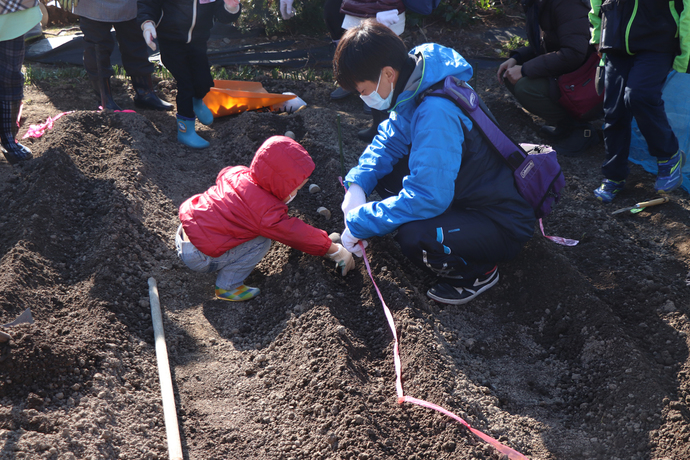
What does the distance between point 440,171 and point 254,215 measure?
1.01m

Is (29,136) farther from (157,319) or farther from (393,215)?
(393,215)

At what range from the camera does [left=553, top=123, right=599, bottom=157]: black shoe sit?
416 cm

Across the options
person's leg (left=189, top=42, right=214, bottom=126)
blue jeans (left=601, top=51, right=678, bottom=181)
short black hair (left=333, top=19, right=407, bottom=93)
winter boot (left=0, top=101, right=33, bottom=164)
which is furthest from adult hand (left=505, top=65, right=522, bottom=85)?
winter boot (left=0, top=101, right=33, bottom=164)

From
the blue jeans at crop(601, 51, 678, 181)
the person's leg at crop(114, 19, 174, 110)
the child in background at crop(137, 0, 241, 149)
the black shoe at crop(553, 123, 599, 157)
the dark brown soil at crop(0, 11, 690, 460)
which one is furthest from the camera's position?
the person's leg at crop(114, 19, 174, 110)

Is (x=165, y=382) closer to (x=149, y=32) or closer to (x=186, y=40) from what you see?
(x=149, y=32)

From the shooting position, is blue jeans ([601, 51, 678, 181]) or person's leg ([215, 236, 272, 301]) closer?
person's leg ([215, 236, 272, 301])

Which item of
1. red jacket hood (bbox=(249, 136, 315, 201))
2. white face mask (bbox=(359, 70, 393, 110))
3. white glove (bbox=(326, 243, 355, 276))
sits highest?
white face mask (bbox=(359, 70, 393, 110))

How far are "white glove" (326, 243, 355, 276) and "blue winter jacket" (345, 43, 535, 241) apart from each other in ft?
0.77

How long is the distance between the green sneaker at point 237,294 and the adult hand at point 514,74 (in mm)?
2799

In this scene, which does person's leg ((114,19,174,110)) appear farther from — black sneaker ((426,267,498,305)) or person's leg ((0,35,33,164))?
black sneaker ((426,267,498,305))

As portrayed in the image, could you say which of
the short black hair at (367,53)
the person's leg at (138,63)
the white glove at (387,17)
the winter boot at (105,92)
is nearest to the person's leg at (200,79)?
the person's leg at (138,63)

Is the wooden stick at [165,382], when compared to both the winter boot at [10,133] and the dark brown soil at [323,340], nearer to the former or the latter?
the dark brown soil at [323,340]

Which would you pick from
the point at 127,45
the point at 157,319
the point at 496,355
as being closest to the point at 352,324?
the point at 496,355

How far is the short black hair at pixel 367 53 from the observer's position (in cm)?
230
